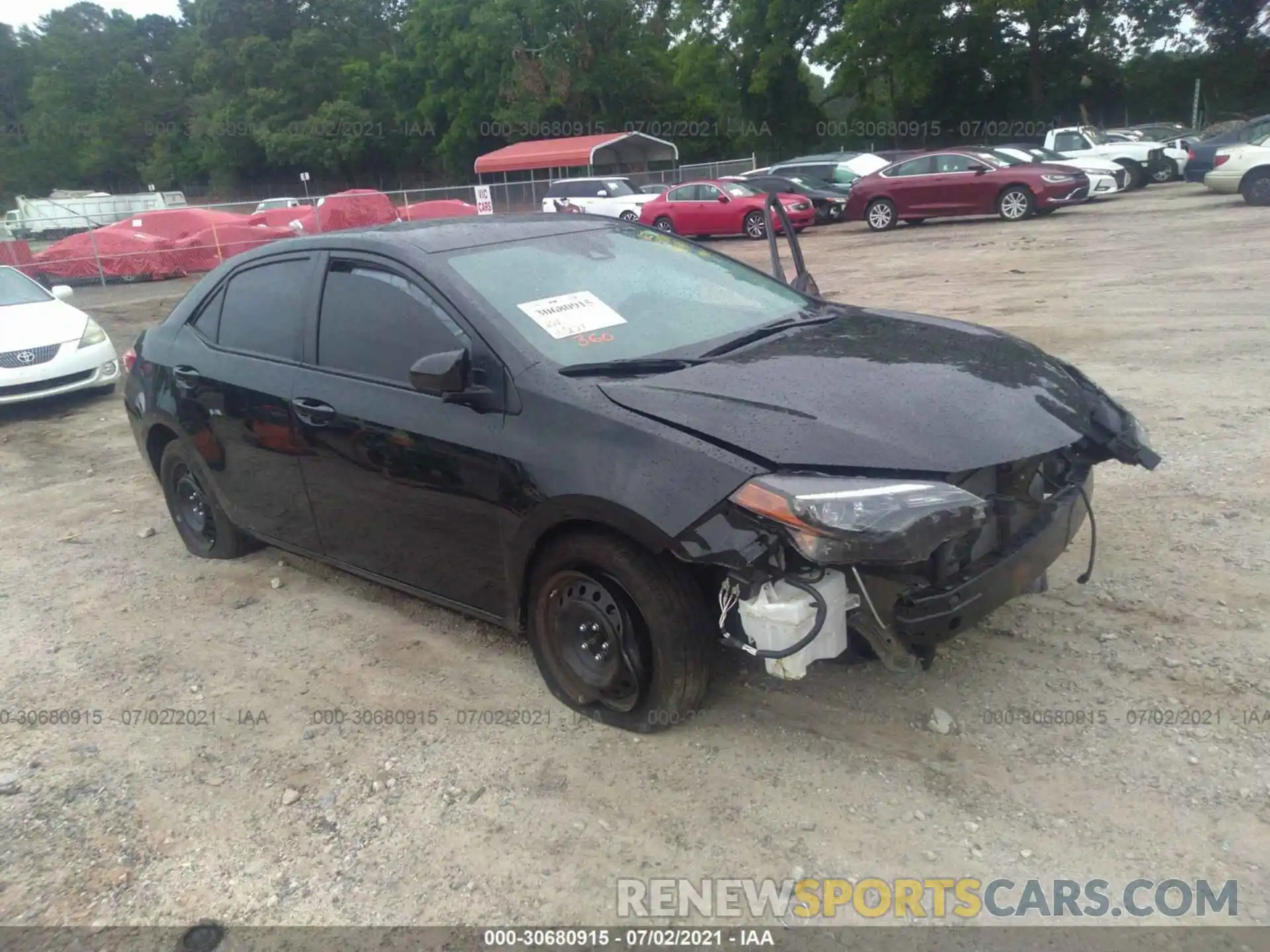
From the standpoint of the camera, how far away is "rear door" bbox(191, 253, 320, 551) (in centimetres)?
433

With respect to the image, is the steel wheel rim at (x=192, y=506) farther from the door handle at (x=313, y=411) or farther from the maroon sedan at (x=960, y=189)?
the maroon sedan at (x=960, y=189)

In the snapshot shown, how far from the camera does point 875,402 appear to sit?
3102 mm

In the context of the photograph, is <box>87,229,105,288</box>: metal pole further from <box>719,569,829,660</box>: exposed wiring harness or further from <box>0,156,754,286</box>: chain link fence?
<box>719,569,829,660</box>: exposed wiring harness

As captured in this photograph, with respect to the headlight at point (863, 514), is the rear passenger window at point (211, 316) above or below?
above

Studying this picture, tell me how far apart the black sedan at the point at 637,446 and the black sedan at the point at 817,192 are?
19765mm

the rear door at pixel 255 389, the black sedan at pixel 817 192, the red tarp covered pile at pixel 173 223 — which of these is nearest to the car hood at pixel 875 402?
the rear door at pixel 255 389

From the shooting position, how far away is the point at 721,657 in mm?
3707

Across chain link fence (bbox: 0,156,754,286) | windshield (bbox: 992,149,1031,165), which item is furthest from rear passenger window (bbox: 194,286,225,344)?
windshield (bbox: 992,149,1031,165)

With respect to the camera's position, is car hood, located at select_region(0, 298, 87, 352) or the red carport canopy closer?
car hood, located at select_region(0, 298, 87, 352)

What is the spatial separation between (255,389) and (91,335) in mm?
6940

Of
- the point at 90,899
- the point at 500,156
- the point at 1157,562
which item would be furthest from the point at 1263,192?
the point at 500,156

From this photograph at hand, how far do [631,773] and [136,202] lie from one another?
47.4 meters

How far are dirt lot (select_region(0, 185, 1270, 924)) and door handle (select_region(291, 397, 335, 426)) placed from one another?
993 mm

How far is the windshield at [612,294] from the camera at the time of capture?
11.8ft
